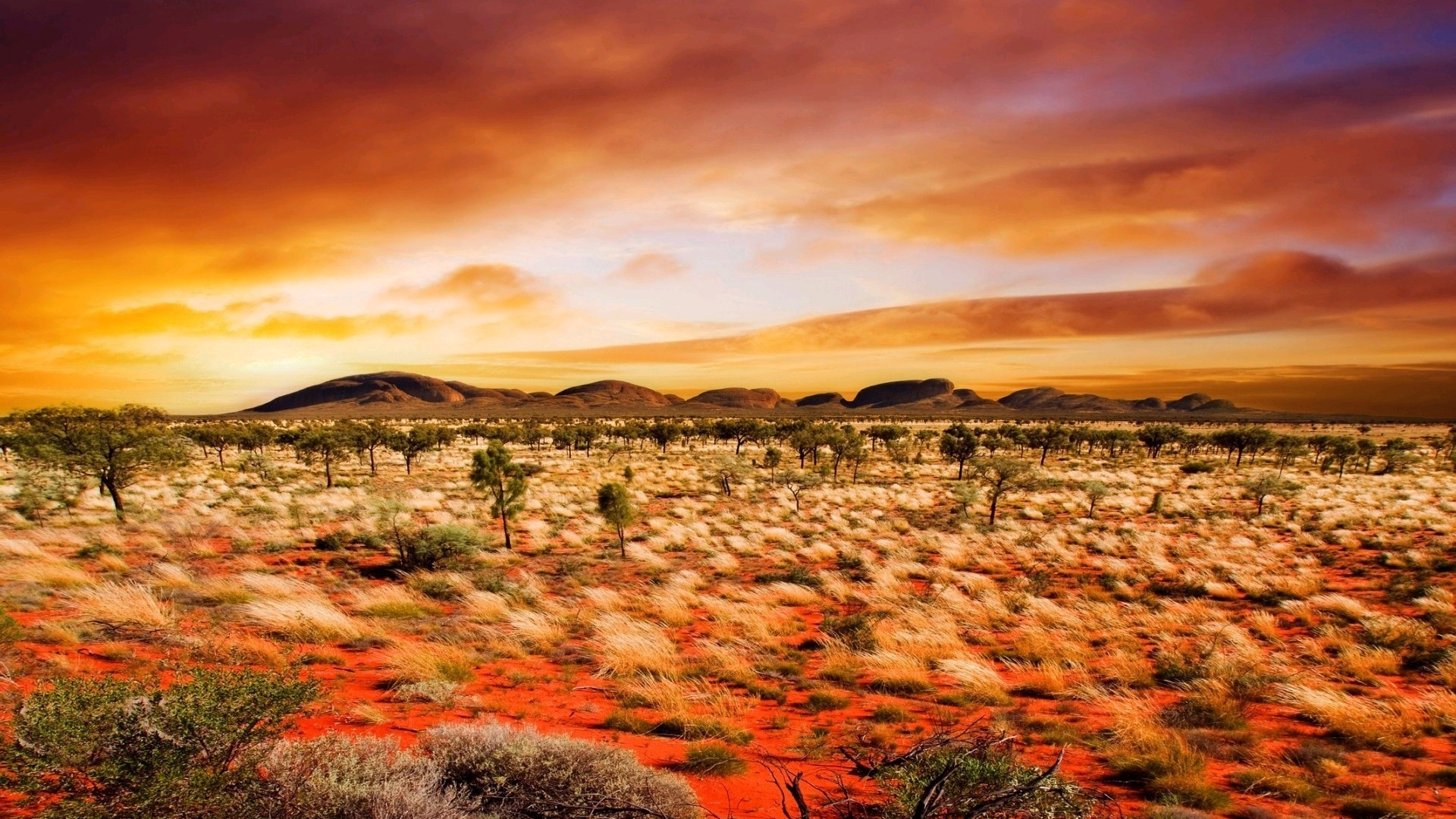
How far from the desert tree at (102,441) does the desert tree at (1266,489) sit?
163 ft

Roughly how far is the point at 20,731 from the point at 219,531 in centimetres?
2240

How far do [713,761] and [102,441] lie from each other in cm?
2827

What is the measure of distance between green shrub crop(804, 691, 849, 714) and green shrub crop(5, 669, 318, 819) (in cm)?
714

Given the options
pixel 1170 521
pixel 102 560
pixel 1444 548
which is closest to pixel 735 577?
pixel 102 560

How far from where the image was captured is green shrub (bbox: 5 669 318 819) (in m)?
4.85

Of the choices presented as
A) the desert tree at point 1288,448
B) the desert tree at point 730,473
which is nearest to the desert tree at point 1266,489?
the desert tree at point 730,473

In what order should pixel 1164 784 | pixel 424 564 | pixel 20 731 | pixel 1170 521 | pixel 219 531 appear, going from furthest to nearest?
1. pixel 1170 521
2. pixel 219 531
3. pixel 424 564
4. pixel 1164 784
5. pixel 20 731

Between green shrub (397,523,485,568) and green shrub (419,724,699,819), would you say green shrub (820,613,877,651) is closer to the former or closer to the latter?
green shrub (419,724,699,819)

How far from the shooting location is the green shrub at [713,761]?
25.5 feet

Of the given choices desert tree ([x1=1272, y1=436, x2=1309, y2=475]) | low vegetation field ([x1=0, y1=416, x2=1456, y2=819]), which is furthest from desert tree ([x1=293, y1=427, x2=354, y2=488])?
desert tree ([x1=1272, y1=436, x2=1309, y2=475])

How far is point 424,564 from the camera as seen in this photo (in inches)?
747

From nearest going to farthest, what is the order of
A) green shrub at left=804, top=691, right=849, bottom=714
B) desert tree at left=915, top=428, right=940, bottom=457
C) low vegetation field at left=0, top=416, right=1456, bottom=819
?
low vegetation field at left=0, top=416, right=1456, bottom=819
green shrub at left=804, top=691, right=849, bottom=714
desert tree at left=915, top=428, right=940, bottom=457

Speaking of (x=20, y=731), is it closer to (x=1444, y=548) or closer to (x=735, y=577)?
(x=735, y=577)

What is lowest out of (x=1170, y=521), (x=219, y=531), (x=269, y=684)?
(x=1170, y=521)
